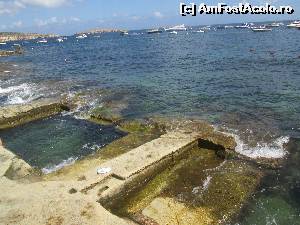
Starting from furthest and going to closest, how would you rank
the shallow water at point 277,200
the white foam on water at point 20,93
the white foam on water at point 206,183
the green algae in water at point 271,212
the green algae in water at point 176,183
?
the white foam on water at point 20,93, the white foam on water at point 206,183, the green algae in water at point 176,183, the shallow water at point 277,200, the green algae in water at point 271,212

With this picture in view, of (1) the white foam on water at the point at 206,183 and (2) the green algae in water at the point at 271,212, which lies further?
(1) the white foam on water at the point at 206,183

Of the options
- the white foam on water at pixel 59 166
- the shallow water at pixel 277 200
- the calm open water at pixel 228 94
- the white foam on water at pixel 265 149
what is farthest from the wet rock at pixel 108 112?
the shallow water at pixel 277 200

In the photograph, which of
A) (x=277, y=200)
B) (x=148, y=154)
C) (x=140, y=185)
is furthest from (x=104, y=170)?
(x=277, y=200)

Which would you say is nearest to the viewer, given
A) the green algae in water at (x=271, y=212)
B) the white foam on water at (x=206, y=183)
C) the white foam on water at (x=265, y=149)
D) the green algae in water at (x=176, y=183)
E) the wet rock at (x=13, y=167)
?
the green algae in water at (x=271, y=212)

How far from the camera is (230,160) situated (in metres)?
20.8

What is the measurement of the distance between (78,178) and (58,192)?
1.56 metres

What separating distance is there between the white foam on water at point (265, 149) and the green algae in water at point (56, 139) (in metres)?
8.65

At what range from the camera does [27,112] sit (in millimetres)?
31047

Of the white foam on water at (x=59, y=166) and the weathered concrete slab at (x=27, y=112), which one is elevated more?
the weathered concrete slab at (x=27, y=112)

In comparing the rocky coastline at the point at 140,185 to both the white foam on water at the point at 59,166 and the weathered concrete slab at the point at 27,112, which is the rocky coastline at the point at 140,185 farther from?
the weathered concrete slab at the point at 27,112

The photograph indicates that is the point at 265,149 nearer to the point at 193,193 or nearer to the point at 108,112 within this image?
the point at 193,193

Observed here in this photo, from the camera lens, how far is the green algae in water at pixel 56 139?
23.0 metres

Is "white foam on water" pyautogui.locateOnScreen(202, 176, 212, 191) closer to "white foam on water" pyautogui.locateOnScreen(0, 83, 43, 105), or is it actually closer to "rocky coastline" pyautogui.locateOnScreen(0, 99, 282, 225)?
"rocky coastline" pyautogui.locateOnScreen(0, 99, 282, 225)

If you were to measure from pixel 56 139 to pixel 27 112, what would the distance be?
6.30 metres
